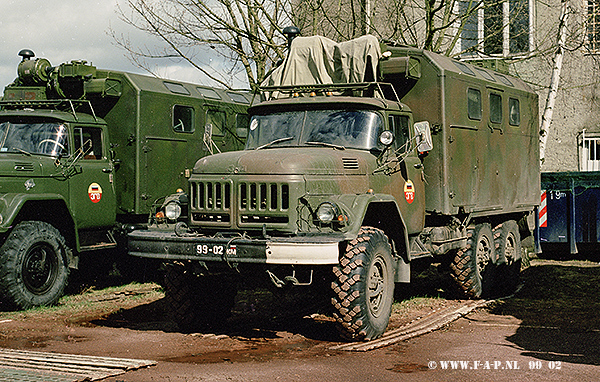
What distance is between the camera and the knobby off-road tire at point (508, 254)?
473 inches

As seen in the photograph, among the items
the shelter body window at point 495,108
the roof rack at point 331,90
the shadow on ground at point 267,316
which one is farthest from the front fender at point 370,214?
the shelter body window at point 495,108

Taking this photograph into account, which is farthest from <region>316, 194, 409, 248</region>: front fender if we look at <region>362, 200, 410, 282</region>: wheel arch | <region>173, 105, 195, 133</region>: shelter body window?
<region>173, 105, 195, 133</region>: shelter body window

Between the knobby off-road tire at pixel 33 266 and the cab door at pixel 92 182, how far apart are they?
0.66 m

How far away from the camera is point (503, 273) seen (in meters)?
12.1

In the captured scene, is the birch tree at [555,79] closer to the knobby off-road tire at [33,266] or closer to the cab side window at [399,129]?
the cab side window at [399,129]

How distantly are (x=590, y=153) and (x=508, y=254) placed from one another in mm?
6723

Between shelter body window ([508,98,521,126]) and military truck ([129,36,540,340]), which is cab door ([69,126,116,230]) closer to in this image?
military truck ([129,36,540,340])

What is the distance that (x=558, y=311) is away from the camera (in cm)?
985

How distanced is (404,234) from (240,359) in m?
2.69

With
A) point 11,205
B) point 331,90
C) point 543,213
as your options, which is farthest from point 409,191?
point 543,213

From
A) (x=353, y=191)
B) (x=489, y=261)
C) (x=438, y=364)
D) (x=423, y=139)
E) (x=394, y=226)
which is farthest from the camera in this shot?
(x=489, y=261)

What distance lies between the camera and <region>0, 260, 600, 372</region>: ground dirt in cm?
745

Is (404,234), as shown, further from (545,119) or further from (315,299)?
(545,119)

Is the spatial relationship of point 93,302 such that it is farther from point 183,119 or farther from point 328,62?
point 328,62
